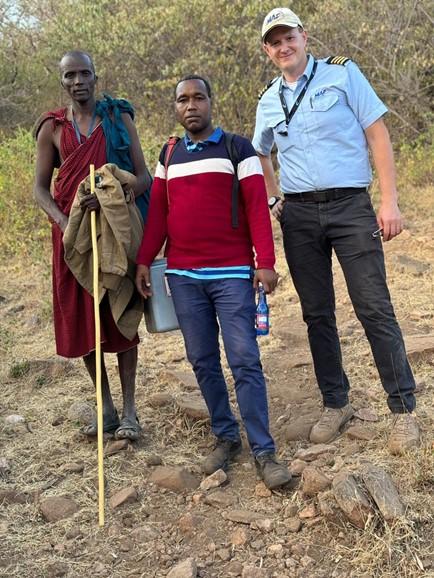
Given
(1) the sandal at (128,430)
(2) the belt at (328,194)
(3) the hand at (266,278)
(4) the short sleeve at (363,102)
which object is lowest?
(1) the sandal at (128,430)

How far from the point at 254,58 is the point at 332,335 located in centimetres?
694

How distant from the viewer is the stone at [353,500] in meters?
2.50

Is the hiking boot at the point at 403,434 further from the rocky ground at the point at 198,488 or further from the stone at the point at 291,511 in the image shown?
the stone at the point at 291,511

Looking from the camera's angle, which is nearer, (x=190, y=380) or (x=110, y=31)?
(x=190, y=380)

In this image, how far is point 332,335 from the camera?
3.39 m

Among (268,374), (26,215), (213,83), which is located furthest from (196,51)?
(268,374)

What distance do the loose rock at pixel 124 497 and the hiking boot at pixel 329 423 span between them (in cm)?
90

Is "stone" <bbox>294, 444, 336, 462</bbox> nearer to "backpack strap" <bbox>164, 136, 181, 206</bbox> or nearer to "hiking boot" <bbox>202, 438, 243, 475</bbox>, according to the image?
"hiking boot" <bbox>202, 438, 243, 475</bbox>

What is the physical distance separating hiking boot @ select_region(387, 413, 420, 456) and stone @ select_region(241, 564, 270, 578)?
884 millimetres

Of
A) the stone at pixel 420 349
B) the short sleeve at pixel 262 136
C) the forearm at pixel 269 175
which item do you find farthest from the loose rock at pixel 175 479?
the stone at pixel 420 349

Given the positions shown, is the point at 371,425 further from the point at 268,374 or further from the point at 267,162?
the point at 267,162

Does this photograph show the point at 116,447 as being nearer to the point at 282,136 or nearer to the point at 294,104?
the point at 282,136

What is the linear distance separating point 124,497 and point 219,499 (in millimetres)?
405

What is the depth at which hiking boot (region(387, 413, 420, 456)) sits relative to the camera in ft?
9.94
